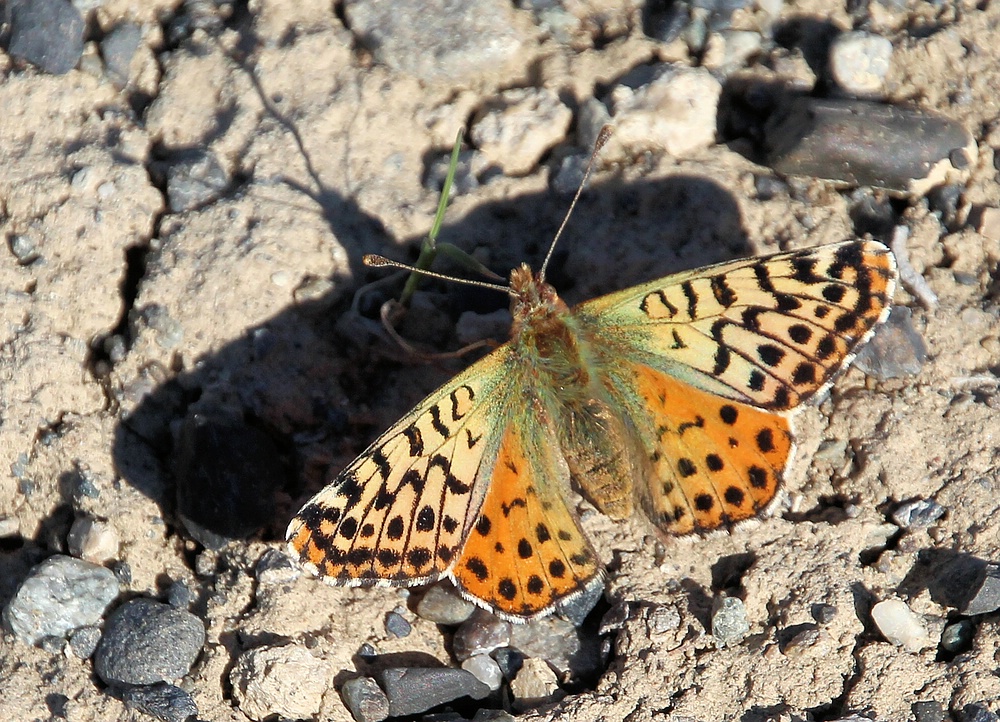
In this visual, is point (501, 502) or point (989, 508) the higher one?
point (501, 502)

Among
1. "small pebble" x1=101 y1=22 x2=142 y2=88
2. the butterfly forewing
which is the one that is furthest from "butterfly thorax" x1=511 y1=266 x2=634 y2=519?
"small pebble" x1=101 y1=22 x2=142 y2=88

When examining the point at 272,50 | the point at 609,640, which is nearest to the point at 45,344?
the point at 272,50

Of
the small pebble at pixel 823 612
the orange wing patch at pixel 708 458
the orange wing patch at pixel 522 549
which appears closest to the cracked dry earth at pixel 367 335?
the small pebble at pixel 823 612

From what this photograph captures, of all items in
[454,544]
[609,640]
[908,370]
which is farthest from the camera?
[908,370]

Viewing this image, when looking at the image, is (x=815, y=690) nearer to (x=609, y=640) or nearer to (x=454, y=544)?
(x=609, y=640)

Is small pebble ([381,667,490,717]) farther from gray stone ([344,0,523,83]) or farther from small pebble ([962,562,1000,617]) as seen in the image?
gray stone ([344,0,523,83])

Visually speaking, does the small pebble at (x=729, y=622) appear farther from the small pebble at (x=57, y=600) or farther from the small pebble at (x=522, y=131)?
the small pebble at (x=57, y=600)
